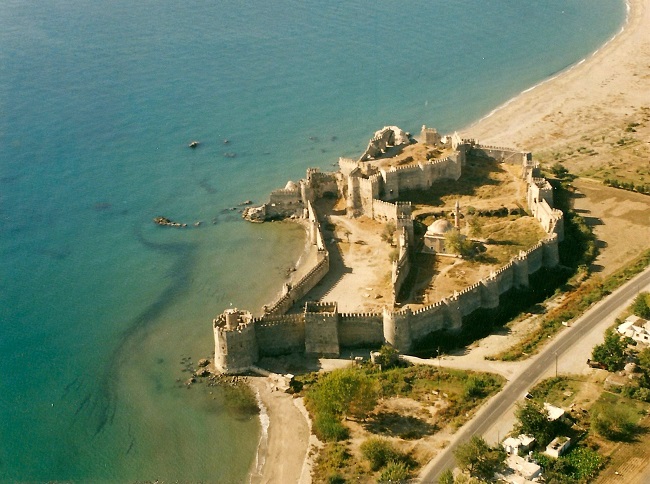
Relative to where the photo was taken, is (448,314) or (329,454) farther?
(448,314)

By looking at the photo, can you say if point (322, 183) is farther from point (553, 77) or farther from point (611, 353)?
point (553, 77)

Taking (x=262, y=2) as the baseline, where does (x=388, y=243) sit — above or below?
below

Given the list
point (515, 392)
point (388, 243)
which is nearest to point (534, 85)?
point (388, 243)

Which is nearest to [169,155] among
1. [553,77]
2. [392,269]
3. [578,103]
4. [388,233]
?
[388,233]

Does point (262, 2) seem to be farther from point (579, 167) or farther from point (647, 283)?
point (647, 283)

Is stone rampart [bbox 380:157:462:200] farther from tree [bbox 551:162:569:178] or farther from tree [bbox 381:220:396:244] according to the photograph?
tree [bbox 551:162:569:178]

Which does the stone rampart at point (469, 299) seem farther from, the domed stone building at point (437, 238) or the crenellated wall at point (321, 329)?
the crenellated wall at point (321, 329)
